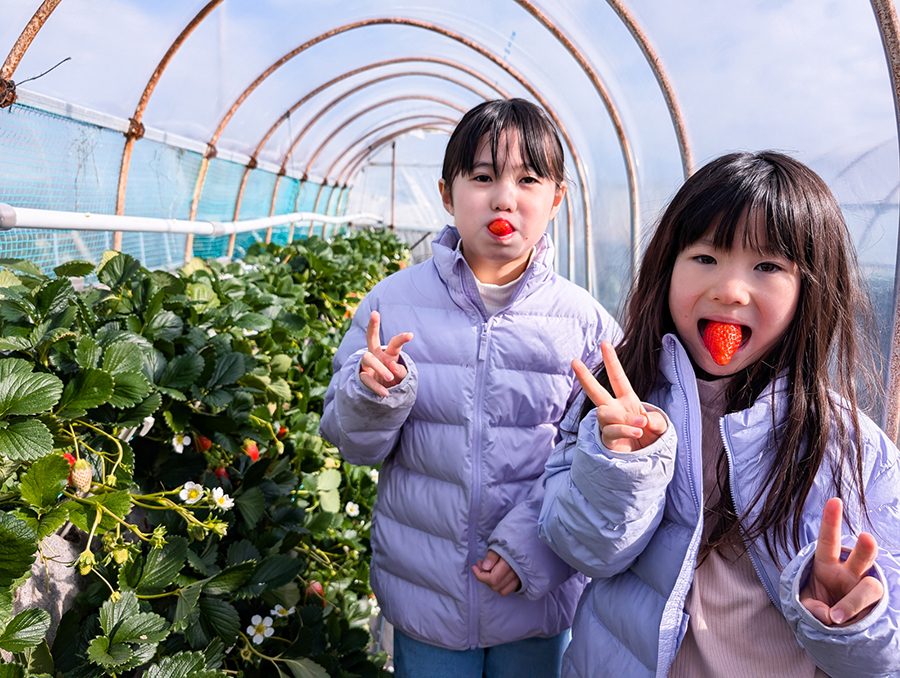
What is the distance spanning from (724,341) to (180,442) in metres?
1.20

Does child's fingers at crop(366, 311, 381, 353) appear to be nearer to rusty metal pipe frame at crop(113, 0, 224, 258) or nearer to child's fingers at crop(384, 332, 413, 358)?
child's fingers at crop(384, 332, 413, 358)

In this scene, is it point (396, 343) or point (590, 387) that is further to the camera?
point (396, 343)

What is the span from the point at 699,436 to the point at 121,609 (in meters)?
0.97

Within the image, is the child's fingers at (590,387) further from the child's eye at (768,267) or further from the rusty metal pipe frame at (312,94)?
the rusty metal pipe frame at (312,94)

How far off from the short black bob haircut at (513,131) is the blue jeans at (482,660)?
1039mm

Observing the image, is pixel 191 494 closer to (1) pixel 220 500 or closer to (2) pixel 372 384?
(1) pixel 220 500

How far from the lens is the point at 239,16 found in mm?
4109

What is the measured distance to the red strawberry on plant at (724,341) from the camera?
1.03 metres

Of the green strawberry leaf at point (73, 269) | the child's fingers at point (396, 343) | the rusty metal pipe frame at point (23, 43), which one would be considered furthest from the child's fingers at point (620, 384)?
the rusty metal pipe frame at point (23, 43)

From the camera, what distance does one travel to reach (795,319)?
106 cm

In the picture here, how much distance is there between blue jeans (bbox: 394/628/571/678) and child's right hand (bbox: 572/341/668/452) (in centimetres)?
70

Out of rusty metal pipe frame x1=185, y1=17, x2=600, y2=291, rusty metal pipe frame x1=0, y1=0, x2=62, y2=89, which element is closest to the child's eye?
rusty metal pipe frame x1=0, y1=0, x2=62, y2=89

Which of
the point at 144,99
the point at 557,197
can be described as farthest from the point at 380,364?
Answer: the point at 144,99

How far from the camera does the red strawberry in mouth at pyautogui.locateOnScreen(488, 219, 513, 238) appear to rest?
53.3 inches
